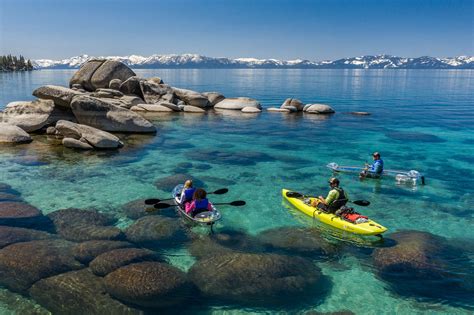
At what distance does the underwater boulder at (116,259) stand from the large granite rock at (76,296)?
0.35 metres

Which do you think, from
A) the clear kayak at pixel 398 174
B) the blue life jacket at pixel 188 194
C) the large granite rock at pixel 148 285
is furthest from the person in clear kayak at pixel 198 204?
the clear kayak at pixel 398 174

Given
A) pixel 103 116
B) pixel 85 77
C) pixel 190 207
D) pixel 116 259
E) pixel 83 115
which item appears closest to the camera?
pixel 116 259

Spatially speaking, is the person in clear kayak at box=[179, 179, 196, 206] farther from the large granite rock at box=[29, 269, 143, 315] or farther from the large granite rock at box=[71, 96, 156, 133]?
the large granite rock at box=[71, 96, 156, 133]

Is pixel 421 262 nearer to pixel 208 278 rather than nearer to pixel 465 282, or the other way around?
pixel 465 282

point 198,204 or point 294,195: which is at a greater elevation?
point 198,204

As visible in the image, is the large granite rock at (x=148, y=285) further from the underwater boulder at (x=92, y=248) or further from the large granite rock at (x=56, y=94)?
the large granite rock at (x=56, y=94)

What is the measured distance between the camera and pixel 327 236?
14.4 metres

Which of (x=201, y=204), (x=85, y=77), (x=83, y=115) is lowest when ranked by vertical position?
(x=201, y=204)

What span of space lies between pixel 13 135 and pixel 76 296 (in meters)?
22.4

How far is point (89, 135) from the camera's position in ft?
86.7

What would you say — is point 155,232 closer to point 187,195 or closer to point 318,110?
point 187,195

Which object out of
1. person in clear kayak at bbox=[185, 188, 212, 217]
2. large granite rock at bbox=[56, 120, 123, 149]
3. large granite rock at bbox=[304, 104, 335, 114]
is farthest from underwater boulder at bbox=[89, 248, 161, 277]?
large granite rock at bbox=[304, 104, 335, 114]

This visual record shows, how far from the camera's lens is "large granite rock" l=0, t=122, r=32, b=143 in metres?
27.3

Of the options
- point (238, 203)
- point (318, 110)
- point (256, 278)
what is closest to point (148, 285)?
point (256, 278)
